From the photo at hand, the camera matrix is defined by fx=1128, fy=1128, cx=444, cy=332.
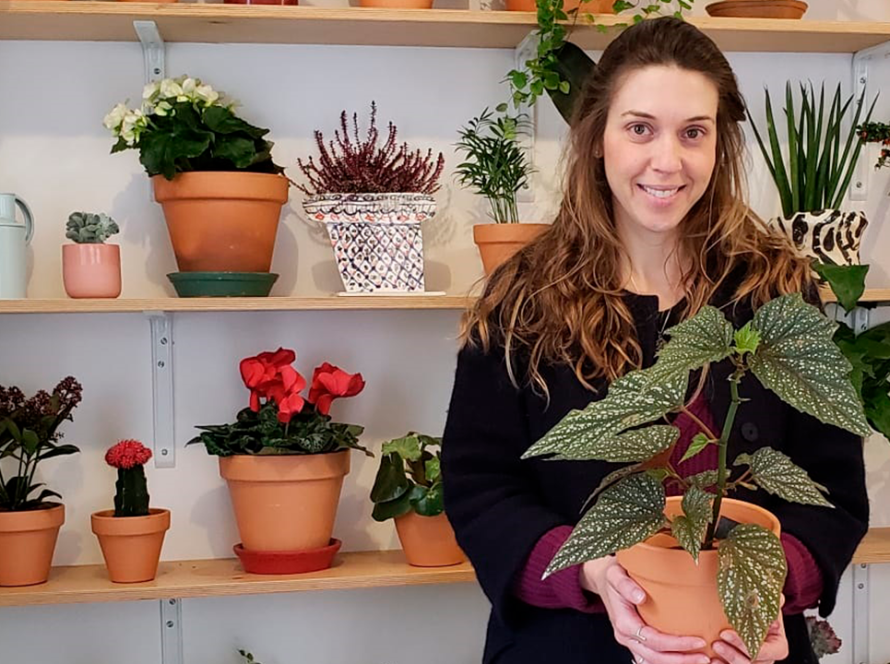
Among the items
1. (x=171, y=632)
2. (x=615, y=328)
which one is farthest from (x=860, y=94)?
(x=171, y=632)

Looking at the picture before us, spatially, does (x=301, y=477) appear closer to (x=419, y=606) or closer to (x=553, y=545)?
(x=419, y=606)

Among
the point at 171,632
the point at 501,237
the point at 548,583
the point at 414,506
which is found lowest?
the point at 171,632

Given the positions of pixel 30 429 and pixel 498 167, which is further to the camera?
pixel 498 167

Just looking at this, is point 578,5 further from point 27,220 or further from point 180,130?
point 27,220

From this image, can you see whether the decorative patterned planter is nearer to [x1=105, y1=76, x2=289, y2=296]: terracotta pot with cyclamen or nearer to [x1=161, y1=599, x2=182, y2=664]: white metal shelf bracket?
[x1=105, y1=76, x2=289, y2=296]: terracotta pot with cyclamen

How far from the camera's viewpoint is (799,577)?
46.2 inches

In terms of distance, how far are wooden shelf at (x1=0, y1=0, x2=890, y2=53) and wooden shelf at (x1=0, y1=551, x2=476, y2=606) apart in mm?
908

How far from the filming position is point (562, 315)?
139 cm

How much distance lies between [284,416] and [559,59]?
746 mm

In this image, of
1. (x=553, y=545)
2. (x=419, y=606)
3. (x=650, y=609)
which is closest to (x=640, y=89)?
(x=553, y=545)

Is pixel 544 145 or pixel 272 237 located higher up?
pixel 544 145

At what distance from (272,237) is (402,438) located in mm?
406

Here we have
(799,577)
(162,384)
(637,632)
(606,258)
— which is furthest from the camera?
(162,384)

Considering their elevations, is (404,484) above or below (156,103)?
below
